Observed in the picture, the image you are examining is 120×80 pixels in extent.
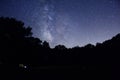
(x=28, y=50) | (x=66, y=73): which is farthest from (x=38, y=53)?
(x=66, y=73)

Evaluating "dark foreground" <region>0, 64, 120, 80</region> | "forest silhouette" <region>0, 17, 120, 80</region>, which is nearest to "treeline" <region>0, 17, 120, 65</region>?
"forest silhouette" <region>0, 17, 120, 80</region>

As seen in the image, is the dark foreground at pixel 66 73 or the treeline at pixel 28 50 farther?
the treeline at pixel 28 50

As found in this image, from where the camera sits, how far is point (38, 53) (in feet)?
107

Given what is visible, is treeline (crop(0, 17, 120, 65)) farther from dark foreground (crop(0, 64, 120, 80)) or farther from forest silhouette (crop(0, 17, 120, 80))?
dark foreground (crop(0, 64, 120, 80))

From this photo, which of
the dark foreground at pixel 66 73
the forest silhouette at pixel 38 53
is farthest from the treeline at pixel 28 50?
the dark foreground at pixel 66 73

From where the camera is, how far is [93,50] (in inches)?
805

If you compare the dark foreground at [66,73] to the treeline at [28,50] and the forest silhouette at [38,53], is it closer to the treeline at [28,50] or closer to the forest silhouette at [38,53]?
the forest silhouette at [38,53]

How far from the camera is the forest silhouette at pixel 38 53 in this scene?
17.0 metres

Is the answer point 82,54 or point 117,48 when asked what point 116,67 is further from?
point 82,54

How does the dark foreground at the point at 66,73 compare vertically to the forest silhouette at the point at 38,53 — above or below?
below

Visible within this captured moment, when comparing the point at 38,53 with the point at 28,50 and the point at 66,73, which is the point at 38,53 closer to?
the point at 28,50

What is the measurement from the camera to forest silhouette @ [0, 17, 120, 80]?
17031 mm

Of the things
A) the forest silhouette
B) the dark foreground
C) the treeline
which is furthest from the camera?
the treeline

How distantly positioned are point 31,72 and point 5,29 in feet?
62.3
